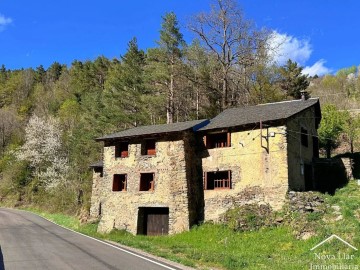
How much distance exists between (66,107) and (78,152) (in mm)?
19470

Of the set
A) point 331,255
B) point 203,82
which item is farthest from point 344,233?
point 203,82

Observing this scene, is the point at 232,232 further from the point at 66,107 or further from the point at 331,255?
the point at 66,107

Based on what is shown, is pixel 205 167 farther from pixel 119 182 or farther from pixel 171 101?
pixel 171 101

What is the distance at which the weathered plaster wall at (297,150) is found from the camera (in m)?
21.4

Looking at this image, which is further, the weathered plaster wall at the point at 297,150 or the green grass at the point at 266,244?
the weathered plaster wall at the point at 297,150

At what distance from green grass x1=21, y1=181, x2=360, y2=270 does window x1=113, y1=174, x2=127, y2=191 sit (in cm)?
508

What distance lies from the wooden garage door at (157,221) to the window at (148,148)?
13.2 ft

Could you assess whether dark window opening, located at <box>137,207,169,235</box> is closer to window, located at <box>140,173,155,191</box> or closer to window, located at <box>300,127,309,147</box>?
window, located at <box>140,173,155,191</box>

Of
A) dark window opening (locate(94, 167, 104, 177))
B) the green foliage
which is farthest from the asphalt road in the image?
A: the green foliage

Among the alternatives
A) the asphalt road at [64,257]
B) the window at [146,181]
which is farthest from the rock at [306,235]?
the window at [146,181]

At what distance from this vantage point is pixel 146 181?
2577cm

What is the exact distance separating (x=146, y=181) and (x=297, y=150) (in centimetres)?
1070

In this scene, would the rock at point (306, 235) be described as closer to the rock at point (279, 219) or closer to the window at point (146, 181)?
the rock at point (279, 219)

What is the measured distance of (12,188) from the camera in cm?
5188
